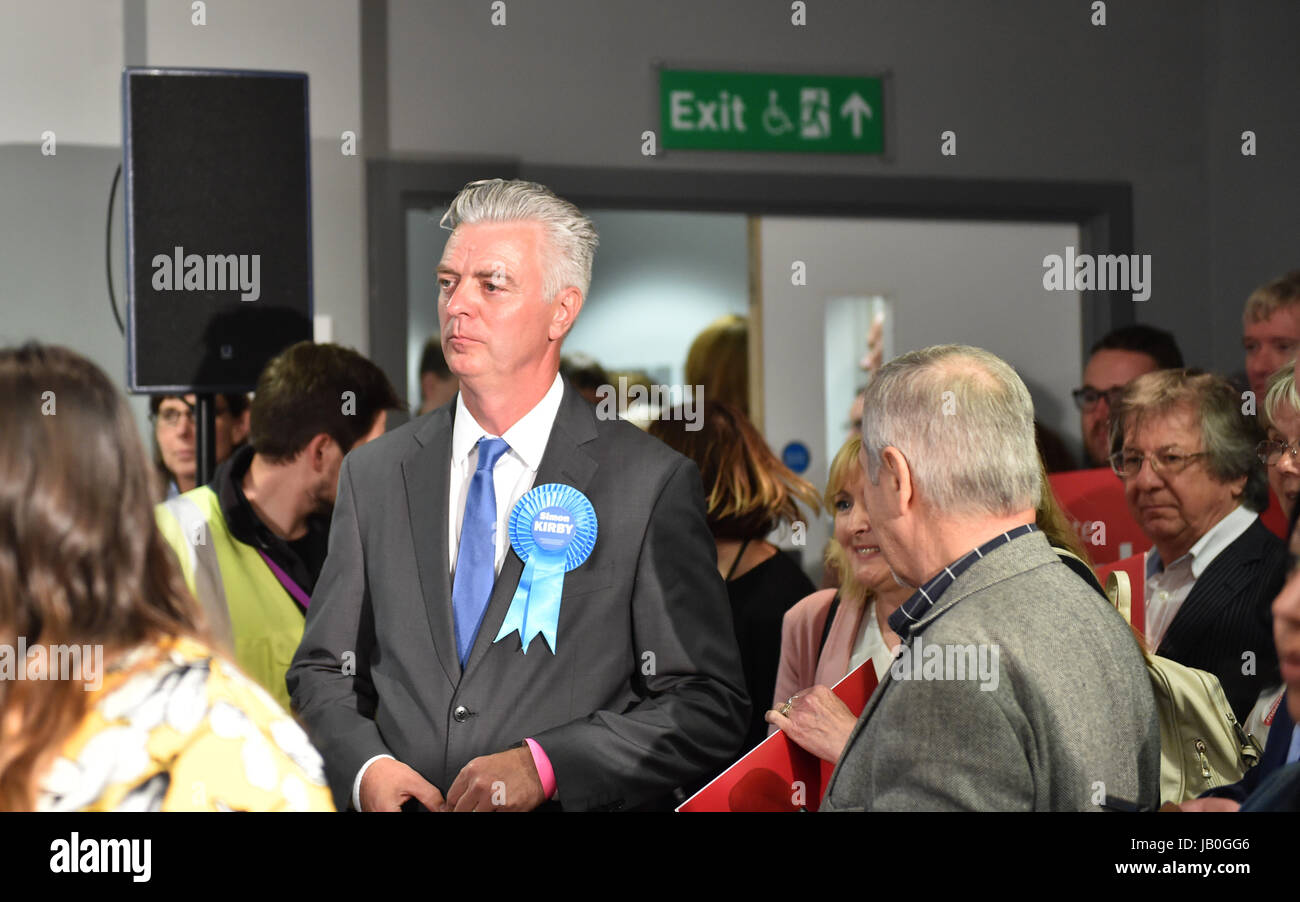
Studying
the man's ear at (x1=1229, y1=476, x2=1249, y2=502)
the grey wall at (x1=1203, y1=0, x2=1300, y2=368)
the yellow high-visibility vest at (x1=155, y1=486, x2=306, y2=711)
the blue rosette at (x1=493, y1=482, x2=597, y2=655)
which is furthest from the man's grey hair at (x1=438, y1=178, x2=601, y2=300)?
the grey wall at (x1=1203, y1=0, x2=1300, y2=368)

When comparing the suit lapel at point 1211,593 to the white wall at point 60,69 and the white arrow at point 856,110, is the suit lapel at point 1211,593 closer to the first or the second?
the white arrow at point 856,110

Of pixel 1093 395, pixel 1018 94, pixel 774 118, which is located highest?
pixel 1018 94

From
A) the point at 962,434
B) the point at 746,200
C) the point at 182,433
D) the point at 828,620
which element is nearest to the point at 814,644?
the point at 828,620

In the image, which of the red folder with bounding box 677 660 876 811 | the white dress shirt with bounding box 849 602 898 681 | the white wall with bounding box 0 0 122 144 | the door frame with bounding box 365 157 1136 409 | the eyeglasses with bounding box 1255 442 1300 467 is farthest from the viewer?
the door frame with bounding box 365 157 1136 409

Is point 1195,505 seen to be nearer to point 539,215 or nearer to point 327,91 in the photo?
point 539,215

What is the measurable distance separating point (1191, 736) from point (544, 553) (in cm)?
89

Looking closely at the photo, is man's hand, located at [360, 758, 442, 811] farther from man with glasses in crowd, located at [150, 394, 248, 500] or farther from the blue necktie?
man with glasses in crowd, located at [150, 394, 248, 500]

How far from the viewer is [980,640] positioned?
1376 mm

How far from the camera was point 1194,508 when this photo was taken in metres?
2.57

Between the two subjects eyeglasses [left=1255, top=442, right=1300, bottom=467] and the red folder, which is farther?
eyeglasses [left=1255, top=442, right=1300, bottom=467]

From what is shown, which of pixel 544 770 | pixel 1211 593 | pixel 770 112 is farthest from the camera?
pixel 770 112

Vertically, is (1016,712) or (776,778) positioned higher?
(1016,712)

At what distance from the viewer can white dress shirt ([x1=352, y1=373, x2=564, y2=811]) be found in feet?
6.53
